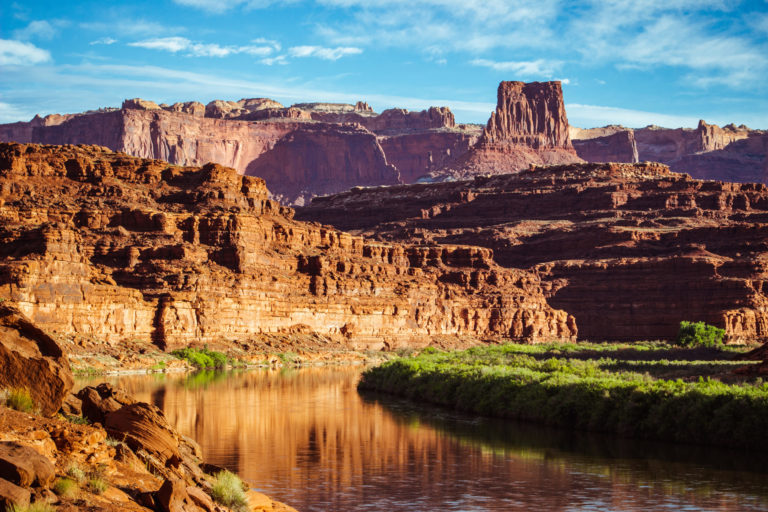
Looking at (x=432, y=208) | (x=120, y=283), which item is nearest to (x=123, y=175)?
(x=120, y=283)

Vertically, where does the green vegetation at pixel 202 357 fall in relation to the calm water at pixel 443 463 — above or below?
below

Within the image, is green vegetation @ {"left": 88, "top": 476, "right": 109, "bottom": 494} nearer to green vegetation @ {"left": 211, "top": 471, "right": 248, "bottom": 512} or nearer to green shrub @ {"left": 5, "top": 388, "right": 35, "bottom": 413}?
green shrub @ {"left": 5, "top": 388, "right": 35, "bottom": 413}

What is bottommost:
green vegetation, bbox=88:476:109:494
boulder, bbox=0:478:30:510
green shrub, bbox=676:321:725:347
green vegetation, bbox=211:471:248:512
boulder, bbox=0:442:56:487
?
green shrub, bbox=676:321:725:347

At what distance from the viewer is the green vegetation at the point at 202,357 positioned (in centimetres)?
6962

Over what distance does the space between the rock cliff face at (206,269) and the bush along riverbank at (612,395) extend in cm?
1988

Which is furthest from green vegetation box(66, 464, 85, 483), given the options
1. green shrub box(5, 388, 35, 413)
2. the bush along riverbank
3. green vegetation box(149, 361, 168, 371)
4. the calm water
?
green vegetation box(149, 361, 168, 371)

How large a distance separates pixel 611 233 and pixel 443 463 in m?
103

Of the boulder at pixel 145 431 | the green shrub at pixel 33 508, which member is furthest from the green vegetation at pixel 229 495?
the green shrub at pixel 33 508

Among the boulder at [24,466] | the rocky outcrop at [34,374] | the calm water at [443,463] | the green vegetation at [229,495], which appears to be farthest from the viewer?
the calm water at [443,463]

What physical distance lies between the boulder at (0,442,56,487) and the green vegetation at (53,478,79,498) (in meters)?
0.10

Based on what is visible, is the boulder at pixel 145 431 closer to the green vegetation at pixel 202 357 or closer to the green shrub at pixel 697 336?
the green vegetation at pixel 202 357

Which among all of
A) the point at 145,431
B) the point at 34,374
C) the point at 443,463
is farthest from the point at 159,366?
the point at 34,374

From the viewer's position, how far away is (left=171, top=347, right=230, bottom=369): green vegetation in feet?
228

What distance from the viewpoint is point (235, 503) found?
715 inches
